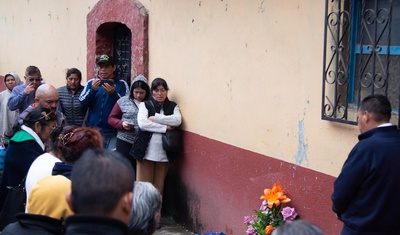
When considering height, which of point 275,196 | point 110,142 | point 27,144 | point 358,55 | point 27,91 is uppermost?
point 358,55

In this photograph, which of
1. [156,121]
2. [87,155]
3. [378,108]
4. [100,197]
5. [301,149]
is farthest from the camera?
[156,121]

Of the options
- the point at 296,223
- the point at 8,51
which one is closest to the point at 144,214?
the point at 296,223

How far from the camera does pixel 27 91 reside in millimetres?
8352

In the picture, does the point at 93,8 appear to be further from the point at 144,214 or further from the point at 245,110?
the point at 144,214

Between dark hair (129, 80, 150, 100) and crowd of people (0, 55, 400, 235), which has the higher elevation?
dark hair (129, 80, 150, 100)

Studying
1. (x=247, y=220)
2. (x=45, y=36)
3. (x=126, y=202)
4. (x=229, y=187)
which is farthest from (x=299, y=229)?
(x=45, y=36)

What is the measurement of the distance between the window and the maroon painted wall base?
65cm

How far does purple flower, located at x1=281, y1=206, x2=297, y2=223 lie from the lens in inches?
221

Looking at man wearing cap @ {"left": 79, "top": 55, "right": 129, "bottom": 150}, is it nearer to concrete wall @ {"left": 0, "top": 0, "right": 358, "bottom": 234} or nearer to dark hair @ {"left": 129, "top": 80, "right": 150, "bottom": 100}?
dark hair @ {"left": 129, "top": 80, "right": 150, "bottom": 100}

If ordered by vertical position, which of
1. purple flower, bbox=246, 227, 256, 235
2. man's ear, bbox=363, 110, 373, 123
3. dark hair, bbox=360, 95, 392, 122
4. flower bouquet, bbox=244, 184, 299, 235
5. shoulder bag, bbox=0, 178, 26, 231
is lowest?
purple flower, bbox=246, 227, 256, 235

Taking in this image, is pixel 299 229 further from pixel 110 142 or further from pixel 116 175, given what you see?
pixel 110 142

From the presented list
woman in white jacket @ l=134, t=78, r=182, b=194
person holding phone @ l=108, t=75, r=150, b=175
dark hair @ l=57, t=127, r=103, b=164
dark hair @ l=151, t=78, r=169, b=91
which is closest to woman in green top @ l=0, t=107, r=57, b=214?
dark hair @ l=57, t=127, r=103, b=164

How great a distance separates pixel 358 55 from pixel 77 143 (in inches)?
94.8

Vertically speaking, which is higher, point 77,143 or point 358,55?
point 358,55
